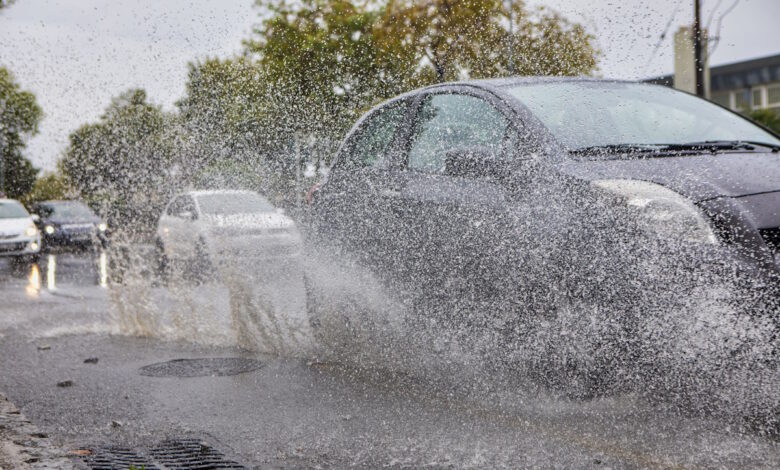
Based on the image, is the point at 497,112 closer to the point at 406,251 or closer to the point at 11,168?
the point at 406,251

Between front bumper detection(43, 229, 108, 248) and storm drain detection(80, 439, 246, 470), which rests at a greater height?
front bumper detection(43, 229, 108, 248)

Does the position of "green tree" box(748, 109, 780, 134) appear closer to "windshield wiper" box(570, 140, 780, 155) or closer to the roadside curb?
"windshield wiper" box(570, 140, 780, 155)

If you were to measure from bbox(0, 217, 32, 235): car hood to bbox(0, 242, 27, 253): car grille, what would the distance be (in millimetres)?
258

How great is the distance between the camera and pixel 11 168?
2489 inches

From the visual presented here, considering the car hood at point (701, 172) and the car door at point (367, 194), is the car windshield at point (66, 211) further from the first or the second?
the car hood at point (701, 172)

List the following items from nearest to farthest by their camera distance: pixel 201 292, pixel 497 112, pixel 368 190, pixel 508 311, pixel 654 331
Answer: pixel 654 331 < pixel 508 311 < pixel 497 112 < pixel 368 190 < pixel 201 292

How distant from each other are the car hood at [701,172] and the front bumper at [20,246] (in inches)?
717

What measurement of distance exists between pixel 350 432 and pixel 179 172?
26.0ft

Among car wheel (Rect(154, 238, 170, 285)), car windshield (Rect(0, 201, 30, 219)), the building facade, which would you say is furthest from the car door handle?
the building facade

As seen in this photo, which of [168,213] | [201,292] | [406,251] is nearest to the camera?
[406,251]

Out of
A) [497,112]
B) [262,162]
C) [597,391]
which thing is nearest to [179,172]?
[262,162]

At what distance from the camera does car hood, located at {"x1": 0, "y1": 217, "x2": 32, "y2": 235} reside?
1984 centimetres

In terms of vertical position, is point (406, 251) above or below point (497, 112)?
below

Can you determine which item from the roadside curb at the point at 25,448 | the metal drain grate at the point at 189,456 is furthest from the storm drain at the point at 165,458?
the roadside curb at the point at 25,448
